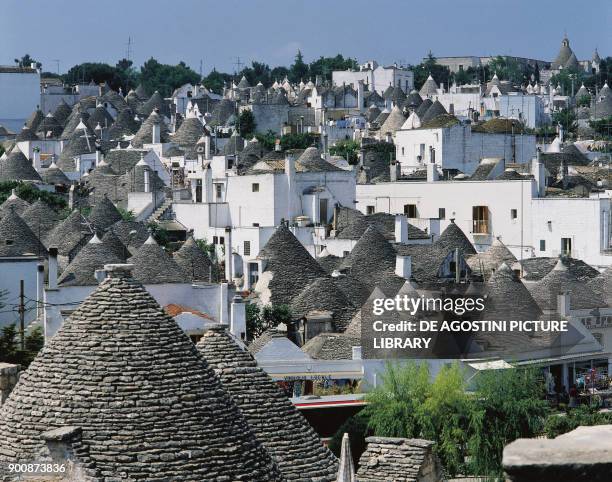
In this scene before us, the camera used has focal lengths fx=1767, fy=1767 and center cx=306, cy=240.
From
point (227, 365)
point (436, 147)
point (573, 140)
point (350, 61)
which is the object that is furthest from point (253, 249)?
point (350, 61)

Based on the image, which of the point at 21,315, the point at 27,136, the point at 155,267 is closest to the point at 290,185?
the point at 155,267

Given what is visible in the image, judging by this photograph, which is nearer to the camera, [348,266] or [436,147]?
[348,266]

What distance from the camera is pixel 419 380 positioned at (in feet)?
97.4

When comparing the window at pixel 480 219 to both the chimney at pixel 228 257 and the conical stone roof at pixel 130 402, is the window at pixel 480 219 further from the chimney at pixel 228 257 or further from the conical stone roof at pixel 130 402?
the conical stone roof at pixel 130 402

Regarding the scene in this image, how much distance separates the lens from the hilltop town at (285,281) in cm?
1166

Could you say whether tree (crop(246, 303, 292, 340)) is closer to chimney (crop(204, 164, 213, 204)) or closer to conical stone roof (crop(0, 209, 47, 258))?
conical stone roof (crop(0, 209, 47, 258))

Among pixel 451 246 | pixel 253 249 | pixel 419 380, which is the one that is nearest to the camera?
pixel 419 380

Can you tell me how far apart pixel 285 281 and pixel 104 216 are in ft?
55.2

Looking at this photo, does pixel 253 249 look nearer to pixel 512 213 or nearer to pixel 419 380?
pixel 512 213

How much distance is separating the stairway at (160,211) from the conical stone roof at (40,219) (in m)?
4.29

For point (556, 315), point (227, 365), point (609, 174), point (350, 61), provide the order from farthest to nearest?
point (350, 61)
point (609, 174)
point (556, 315)
point (227, 365)

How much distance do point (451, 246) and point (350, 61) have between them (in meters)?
118

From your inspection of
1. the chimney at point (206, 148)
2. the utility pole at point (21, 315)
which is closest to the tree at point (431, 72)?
the chimney at point (206, 148)

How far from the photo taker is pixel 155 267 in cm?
4412
